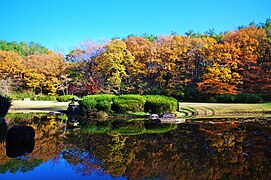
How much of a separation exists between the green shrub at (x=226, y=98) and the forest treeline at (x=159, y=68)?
39.4 inches

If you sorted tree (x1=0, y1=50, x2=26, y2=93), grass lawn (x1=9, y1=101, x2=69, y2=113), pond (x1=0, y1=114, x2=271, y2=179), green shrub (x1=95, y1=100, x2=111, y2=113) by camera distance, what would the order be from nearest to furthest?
pond (x1=0, y1=114, x2=271, y2=179)
green shrub (x1=95, y1=100, x2=111, y2=113)
grass lawn (x1=9, y1=101, x2=69, y2=113)
tree (x1=0, y1=50, x2=26, y2=93)

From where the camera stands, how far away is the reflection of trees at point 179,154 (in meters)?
5.08

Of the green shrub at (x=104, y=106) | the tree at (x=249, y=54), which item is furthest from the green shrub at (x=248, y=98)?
the green shrub at (x=104, y=106)

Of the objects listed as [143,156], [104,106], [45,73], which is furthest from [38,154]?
[45,73]

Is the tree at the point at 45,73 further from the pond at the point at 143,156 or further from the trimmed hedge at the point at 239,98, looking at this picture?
the pond at the point at 143,156

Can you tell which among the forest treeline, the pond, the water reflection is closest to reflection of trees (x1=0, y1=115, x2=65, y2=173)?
the pond

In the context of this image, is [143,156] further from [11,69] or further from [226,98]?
[11,69]

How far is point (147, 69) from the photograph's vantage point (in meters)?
31.9

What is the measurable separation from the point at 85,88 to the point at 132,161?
90.7 ft

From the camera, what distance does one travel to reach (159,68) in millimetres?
31531

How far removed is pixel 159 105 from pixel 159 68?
54.2 ft

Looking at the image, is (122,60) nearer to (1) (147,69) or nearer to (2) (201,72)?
(1) (147,69)

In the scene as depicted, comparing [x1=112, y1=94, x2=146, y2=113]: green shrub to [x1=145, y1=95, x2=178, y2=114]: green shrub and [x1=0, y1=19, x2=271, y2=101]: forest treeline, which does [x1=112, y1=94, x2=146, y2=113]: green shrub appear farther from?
[x1=0, y1=19, x2=271, y2=101]: forest treeline

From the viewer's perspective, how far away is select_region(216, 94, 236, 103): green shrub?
23.7m
